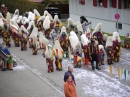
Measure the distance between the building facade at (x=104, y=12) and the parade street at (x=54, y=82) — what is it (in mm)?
7158

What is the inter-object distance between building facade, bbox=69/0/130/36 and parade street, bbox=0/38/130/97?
7.16m

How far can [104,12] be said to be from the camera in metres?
30.0

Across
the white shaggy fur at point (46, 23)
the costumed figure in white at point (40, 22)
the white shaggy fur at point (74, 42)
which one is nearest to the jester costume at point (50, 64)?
the white shaggy fur at point (74, 42)

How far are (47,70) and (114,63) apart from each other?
344cm

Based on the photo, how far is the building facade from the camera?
91.0 ft

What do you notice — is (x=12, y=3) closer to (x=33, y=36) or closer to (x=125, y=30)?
(x=125, y=30)

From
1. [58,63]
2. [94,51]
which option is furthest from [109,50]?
[58,63]

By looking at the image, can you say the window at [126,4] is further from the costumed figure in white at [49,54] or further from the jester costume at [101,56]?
the costumed figure in white at [49,54]

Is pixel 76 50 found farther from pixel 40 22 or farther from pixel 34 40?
pixel 40 22

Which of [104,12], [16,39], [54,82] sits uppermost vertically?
[104,12]

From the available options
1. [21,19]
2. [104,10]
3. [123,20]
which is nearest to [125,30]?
[123,20]

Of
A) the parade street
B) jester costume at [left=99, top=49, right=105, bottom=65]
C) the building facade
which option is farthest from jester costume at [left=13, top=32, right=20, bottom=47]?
the building facade

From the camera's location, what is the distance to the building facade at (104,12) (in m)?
27.8

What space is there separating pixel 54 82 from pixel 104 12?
1396 cm
